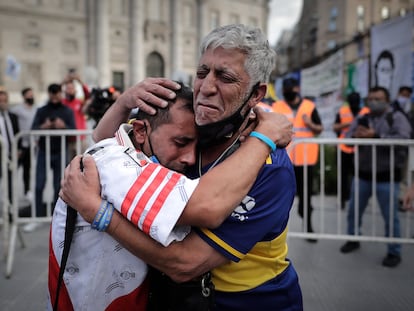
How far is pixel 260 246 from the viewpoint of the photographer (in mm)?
1352

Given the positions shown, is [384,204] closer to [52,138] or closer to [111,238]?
[111,238]

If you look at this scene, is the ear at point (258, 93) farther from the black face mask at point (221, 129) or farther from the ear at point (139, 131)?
the ear at point (139, 131)

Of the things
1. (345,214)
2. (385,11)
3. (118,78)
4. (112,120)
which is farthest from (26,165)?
(385,11)

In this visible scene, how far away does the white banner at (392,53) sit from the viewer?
18.7 ft

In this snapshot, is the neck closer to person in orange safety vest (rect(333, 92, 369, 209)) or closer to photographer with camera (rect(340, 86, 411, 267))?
photographer with camera (rect(340, 86, 411, 267))

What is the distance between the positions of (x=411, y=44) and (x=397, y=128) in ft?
5.99

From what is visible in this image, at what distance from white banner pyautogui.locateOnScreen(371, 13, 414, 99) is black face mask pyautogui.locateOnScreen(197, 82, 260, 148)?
16.9ft

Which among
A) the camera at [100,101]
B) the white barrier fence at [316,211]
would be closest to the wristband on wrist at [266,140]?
the white barrier fence at [316,211]

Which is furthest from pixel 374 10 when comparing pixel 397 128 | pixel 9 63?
pixel 397 128

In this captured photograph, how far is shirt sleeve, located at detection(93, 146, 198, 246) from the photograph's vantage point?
1105 millimetres

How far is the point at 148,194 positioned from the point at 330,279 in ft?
9.99

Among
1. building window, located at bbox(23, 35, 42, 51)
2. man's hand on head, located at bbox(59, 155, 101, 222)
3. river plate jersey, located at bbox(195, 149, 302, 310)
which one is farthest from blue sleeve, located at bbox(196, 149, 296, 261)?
building window, located at bbox(23, 35, 42, 51)

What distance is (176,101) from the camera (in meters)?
1.35

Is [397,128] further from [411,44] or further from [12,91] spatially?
[12,91]
